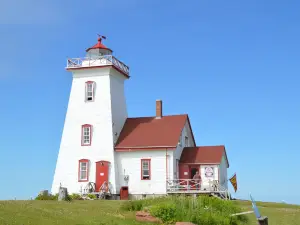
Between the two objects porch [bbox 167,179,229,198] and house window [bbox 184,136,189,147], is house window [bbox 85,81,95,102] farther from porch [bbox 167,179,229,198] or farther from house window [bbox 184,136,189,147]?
porch [bbox 167,179,229,198]

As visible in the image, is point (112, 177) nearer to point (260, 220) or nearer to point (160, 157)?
point (160, 157)

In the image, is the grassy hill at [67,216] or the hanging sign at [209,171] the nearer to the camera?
the grassy hill at [67,216]

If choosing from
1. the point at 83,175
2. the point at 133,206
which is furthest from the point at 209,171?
the point at 133,206

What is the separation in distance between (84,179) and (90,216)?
15.1 metres

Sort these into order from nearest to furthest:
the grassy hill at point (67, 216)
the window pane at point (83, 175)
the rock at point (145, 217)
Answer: the grassy hill at point (67, 216) < the rock at point (145, 217) < the window pane at point (83, 175)

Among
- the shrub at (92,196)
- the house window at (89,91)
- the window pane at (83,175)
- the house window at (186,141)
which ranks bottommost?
the shrub at (92,196)

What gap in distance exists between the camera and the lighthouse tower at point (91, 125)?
32812 mm

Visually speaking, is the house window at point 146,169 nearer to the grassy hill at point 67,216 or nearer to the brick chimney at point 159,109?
the brick chimney at point 159,109

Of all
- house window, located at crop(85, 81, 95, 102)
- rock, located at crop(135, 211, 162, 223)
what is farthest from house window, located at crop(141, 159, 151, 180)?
rock, located at crop(135, 211, 162, 223)

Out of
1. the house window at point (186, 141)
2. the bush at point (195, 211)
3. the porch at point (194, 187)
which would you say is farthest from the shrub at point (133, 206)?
the house window at point (186, 141)

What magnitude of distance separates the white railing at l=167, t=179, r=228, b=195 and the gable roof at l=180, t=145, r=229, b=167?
1.66 metres

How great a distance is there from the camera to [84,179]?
3288 centimetres

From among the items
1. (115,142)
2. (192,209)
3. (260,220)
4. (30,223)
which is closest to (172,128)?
(115,142)

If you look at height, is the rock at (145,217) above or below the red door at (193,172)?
below
